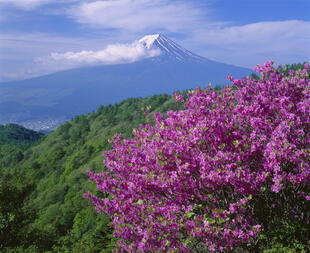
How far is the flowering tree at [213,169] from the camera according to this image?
8.41m

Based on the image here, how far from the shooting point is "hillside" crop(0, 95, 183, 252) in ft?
126

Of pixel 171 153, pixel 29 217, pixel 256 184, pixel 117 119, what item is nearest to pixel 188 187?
pixel 171 153

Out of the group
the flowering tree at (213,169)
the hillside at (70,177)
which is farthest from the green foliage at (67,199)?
the flowering tree at (213,169)

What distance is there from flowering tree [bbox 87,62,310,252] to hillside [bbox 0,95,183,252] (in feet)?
25.9

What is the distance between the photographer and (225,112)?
10.2 meters

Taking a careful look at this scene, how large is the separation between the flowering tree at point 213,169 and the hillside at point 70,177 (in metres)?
7.90

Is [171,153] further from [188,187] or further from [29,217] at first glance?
[29,217]

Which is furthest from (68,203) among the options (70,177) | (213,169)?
(213,169)

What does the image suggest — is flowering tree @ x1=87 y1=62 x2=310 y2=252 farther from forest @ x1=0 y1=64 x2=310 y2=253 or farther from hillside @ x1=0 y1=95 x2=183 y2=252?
hillside @ x1=0 y1=95 x2=183 y2=252

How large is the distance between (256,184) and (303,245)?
2592 mm

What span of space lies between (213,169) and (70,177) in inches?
4108

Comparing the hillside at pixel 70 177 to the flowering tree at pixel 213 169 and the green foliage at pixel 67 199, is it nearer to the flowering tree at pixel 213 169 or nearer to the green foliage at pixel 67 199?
the green foliage at pixel 67 199

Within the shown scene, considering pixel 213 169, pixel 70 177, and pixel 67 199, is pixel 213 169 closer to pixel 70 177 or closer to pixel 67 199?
pixel 67 199

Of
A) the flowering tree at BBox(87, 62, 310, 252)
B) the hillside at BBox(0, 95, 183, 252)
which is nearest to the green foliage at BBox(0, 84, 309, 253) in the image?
the hillside at BBox(0, 95, 183, 252)
